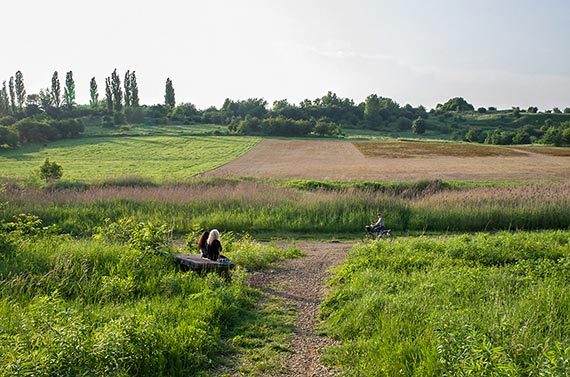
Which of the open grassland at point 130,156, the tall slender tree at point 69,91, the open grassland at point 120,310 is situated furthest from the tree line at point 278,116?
the open grassland at point 120,310

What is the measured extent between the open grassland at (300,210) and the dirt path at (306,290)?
2.90 metres

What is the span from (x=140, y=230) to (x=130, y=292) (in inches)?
105

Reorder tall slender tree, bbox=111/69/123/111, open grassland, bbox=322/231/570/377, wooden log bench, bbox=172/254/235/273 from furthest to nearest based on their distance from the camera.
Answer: tall slender tree, bbox=111/69/123/111, wooden log bench, bbox=172/254/235/273, open grassland, bbox=322/231/570/377

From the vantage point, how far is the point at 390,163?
49.8 m

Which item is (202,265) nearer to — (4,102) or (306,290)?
(306,290)

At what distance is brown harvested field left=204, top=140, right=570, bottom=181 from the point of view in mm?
38594

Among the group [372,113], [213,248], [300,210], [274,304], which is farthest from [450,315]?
[372,113]

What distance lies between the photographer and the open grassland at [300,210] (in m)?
18.5

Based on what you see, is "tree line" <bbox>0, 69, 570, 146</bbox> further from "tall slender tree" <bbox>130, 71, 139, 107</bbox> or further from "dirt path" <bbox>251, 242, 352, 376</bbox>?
"dirt path" <bbox>251, 242, 352, 376</bbox>

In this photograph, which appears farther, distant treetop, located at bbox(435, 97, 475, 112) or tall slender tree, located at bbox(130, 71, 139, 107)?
distant treetop, located at bbox(435, 97, 475, 112)

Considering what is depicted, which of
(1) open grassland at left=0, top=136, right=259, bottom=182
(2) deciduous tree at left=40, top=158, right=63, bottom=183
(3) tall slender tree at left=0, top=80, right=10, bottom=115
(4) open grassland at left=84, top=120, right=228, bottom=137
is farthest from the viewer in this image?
(3) tall slender tree at left=0, top=80, right=10, bottom=115

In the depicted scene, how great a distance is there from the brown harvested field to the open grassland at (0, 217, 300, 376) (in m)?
23.4

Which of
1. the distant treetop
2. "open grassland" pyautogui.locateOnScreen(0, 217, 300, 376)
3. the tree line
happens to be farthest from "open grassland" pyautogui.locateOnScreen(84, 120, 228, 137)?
the distant treetop

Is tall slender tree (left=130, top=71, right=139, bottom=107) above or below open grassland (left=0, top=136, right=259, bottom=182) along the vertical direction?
above
